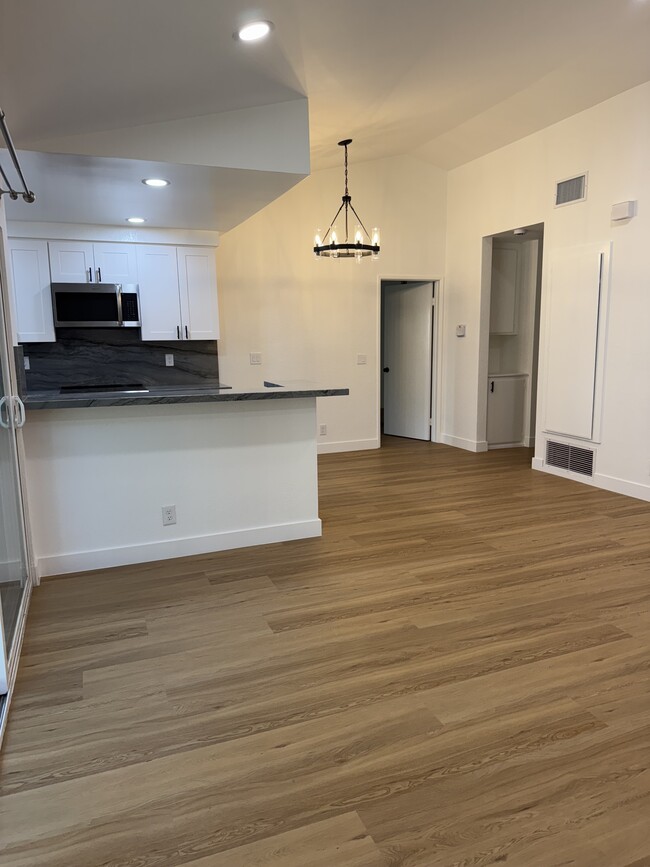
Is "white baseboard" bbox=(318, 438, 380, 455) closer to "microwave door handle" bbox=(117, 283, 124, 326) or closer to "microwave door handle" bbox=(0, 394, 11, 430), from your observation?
"microwave door handle" bbox=(117, 283, 124, 326)

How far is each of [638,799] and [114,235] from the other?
17.9 ft

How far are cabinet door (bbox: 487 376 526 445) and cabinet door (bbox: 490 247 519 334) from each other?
65 centimetres

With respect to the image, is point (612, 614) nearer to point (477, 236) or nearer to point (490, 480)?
point (490, 480)

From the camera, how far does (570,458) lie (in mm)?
5516

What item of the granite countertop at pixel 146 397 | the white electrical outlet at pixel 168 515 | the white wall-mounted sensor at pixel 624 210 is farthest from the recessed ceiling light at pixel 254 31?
the white wall-mounted sensor at pixel 624 210

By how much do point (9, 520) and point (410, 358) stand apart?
5746 mm

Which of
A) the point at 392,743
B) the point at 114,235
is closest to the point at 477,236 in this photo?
the point at 114,235

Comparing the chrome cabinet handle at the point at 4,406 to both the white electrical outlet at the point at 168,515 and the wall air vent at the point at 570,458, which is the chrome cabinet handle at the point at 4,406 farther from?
the wall air vent at the point at 570,458

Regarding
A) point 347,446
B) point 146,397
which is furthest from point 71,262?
point 347,446

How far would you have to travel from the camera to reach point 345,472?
19.5ft

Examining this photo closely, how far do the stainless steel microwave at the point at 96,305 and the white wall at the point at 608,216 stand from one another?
12.8 ft

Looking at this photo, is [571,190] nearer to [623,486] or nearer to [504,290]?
[504,290]

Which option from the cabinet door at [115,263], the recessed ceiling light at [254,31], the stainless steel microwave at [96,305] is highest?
the recessed ceiling light at [254,31]

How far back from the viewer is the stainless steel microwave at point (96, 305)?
16.9 feet
